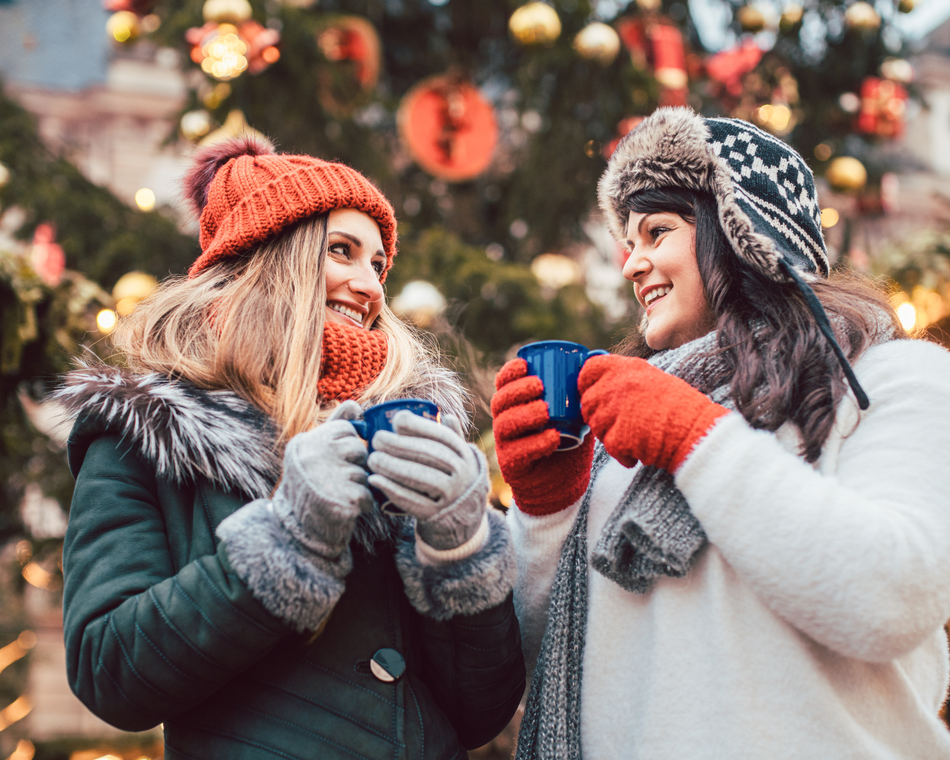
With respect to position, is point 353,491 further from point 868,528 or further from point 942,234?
point 942,234

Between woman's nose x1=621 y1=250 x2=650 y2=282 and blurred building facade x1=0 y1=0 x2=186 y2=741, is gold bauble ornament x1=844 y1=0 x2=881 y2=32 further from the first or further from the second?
blurred building facade x1=0 y1=0 x2=186 y2=741

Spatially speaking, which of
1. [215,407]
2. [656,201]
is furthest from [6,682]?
[656,201]

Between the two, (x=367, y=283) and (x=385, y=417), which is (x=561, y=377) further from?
(x=367, y=283)

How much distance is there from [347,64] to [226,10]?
1.15 m

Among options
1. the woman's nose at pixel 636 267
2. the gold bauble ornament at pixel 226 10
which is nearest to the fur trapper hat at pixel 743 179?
the woman's nose at pixel 636 267

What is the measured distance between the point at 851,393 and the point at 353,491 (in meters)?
0.88

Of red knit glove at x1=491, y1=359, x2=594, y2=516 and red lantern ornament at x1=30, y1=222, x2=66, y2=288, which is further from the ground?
red knit glove at x1=491, y1=359, x2=594, y2=516

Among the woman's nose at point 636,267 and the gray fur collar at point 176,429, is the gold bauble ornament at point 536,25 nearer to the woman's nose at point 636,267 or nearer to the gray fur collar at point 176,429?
the woman's nose at point 636,267

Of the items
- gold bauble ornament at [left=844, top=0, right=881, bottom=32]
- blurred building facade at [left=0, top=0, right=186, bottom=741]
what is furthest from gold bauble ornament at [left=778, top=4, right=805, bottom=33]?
blurred building facade at [left=0, top=0, right=186, bottom=741]

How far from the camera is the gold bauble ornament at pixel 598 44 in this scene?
453cm

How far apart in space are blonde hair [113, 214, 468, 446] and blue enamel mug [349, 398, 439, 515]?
28 cm

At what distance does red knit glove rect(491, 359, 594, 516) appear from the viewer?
1.42 m

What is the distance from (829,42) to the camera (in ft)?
19.6

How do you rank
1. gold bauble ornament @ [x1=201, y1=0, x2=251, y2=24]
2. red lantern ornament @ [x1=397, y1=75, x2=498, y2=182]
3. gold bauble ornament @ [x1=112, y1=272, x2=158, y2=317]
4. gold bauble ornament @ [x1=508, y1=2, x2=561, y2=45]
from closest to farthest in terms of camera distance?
gold bauble ornament @ [x1=201, y1=0, x2=251, y2=24]
gold bauble ornament @ [x1=112, y1=272, x2=158, y2=317]
gold bauble ornament @ [x1=508, y1=2, x2=561, y2=45]
red lantern ornament @ [x1=397, y1=75, x2=498, y2=182]
